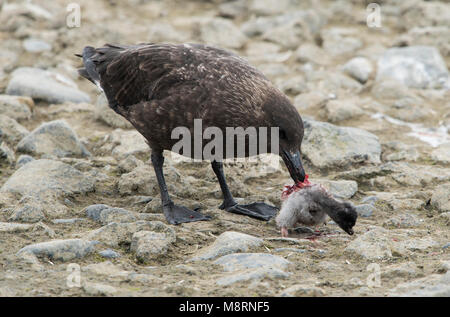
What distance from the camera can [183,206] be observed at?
6227 millimetres

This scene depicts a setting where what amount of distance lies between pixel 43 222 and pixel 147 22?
688cm

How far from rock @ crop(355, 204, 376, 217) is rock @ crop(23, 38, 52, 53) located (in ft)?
21.1

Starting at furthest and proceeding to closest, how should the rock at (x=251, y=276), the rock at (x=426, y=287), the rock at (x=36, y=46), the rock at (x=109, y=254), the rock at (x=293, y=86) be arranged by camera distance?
the rock at (x=36, y=46) < the rock at (x=293, y=86) < the rock at (x=109, y=254) < the rock at (x=251, y=276) < the rock at (x=426, y=287)

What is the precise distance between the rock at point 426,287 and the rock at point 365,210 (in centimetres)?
172

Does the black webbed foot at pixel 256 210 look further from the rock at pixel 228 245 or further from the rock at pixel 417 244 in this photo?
the rock at pixel 417 244

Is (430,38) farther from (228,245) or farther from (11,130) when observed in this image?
(228,245)

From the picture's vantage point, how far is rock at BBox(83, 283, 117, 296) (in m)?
4.09

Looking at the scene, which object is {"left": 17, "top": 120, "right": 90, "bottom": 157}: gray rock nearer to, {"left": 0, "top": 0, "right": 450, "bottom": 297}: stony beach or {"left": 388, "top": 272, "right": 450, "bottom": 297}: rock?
{"left": 0, "top": 0, "right": 450, "bottom": 297}: stony beach

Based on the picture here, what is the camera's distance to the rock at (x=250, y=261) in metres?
4.60

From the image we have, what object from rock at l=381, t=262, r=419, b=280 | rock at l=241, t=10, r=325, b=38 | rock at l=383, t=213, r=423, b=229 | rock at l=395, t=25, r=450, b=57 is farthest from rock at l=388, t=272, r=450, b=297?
rock at l=241, t=10, r=325, b=38

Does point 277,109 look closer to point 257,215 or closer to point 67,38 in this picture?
point 257,215

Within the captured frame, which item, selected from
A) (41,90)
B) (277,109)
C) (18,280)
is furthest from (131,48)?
(18,280)

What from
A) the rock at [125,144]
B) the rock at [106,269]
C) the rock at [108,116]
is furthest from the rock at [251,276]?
the rock at [108,116]

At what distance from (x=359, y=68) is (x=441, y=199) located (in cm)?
412
